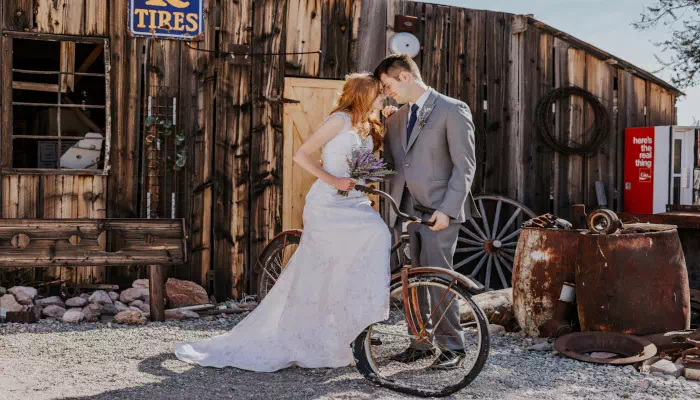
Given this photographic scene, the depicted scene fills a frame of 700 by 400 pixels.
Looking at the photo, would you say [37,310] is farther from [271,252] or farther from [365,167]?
[365,167]

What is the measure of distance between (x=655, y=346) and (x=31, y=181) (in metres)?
5.99

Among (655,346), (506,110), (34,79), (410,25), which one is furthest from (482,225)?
(34,79)

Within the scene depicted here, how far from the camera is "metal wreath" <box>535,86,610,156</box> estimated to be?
9.59 metres

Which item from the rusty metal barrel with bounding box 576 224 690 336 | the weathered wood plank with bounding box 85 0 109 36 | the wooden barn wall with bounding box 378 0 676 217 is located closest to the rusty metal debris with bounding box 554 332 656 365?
the rusty metal barrel with bounding box 576 224 690 336

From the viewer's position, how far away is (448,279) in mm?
4504

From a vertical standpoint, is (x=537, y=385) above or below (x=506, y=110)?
below

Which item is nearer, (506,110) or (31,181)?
(31,181)

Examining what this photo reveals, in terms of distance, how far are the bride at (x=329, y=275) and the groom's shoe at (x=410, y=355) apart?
37 cm

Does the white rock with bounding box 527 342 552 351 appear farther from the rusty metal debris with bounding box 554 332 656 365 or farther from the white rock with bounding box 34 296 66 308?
the white rock with bounding box 34 296 66 308

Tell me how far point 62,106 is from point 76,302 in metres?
2.11

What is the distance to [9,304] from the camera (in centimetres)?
716

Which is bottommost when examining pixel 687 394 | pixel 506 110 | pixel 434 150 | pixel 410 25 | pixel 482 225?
pixel 687 394

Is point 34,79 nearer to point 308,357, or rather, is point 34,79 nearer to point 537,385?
point 308,357

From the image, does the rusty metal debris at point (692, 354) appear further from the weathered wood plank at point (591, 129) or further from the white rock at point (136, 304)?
→ the white rock at point (136, 304)
